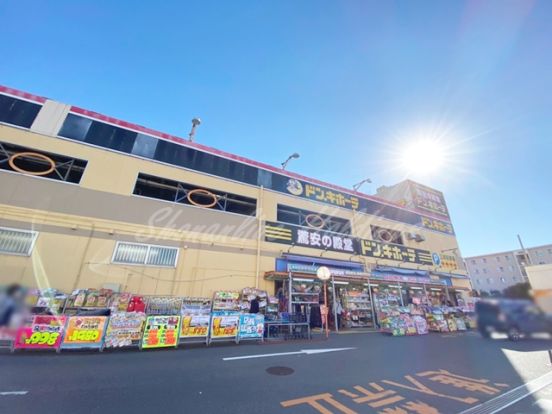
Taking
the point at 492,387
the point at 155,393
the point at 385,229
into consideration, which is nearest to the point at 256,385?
the point at 155,393

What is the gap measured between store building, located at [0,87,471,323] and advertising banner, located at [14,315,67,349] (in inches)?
99.8

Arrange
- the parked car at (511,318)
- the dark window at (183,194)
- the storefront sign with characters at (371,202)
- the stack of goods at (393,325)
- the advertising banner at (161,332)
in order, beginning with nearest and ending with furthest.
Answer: the parked car at (511,318), the advertising banner at (161,332), the stack of goods at (393,325), the dark window at (183,194), the storefront sign with characters at (371,202)

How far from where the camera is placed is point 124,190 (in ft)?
35.7

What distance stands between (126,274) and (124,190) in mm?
3703

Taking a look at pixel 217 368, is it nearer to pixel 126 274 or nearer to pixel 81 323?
pixel 81 323

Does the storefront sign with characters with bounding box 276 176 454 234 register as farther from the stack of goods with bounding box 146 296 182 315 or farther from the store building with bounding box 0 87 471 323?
the stack of goods with bounding box 146 296 182 315

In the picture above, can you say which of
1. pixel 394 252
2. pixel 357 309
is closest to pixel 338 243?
pixel 357 309

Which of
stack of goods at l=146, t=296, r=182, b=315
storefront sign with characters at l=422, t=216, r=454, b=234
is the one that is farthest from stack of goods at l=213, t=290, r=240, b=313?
storefront sign with characters at l=422, t=216, r=454, b=234

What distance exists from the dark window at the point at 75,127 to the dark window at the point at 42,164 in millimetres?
1110

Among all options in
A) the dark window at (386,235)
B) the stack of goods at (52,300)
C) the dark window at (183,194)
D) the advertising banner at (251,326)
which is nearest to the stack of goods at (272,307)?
the advertising banner at (251,326)

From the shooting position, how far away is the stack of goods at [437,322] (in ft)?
42.0

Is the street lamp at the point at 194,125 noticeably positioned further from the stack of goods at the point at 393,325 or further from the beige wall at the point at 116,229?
the stack of goods at the point at 393,325

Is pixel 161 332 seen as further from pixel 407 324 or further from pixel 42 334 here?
pixel 407 324

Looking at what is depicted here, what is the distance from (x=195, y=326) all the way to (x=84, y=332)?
114 inches
